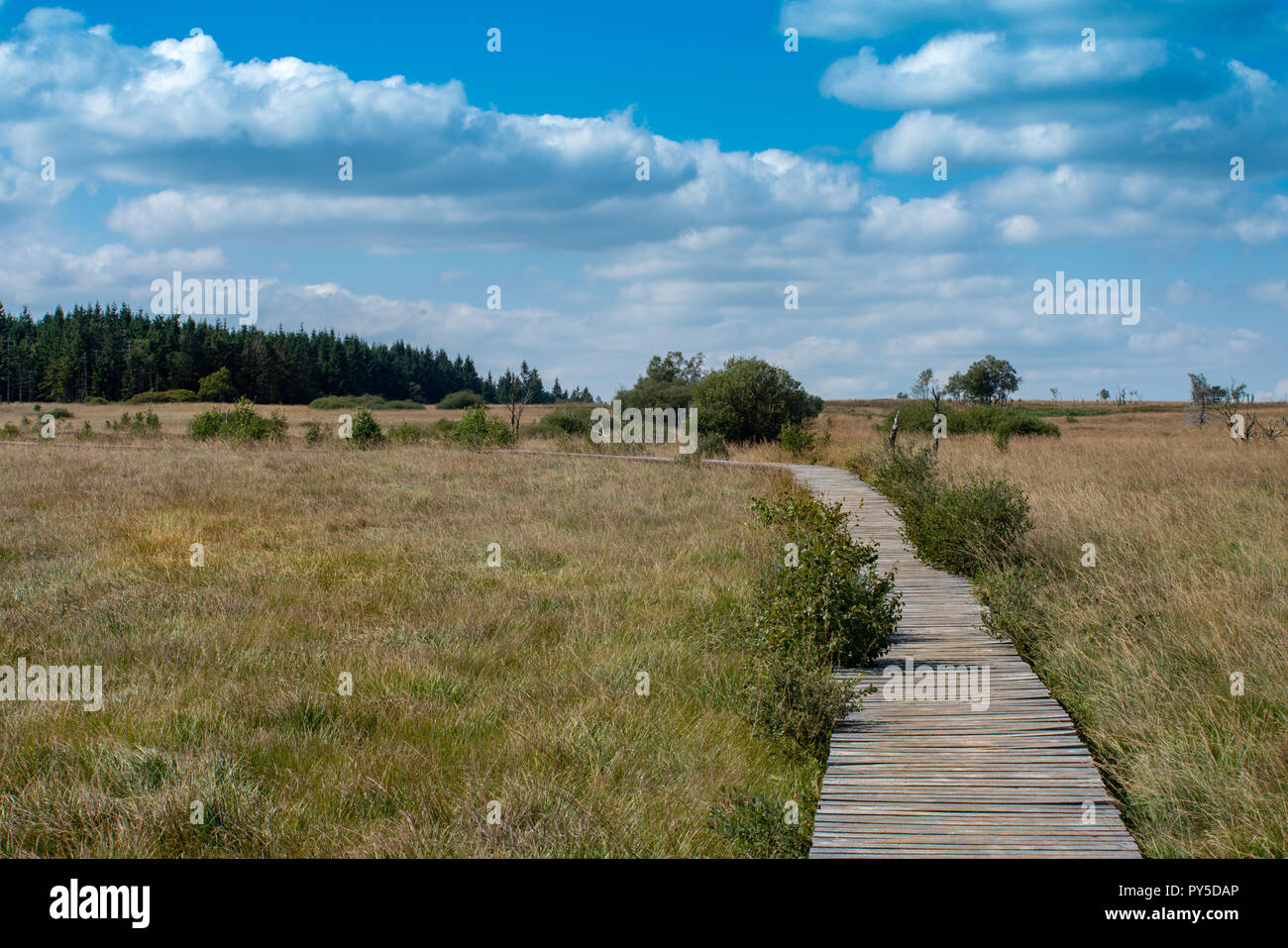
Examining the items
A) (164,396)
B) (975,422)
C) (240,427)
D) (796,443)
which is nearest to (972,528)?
(796,443)

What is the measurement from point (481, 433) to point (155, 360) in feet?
214

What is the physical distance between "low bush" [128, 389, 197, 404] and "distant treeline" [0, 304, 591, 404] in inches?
90.7

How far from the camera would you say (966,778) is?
15.0ft

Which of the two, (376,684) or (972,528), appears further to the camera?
(972,528)

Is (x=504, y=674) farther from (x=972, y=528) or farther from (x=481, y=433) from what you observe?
(x=481, y=433)

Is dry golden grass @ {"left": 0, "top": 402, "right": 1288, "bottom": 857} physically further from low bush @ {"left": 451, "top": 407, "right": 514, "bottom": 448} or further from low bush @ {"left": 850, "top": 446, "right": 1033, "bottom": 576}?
low bush @ {"left": 451, "top": 407, "right": 514, "bottom": 448}

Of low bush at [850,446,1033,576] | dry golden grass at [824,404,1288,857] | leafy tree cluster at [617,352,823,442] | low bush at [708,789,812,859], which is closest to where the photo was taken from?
low bush at [708,789,812,859]

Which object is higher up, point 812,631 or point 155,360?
point 155,360

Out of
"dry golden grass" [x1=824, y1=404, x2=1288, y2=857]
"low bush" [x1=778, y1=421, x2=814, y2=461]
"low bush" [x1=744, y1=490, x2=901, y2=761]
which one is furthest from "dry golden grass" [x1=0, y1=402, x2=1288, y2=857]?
"low bush" [x1=778, y1=421, x2=814, y2=461]

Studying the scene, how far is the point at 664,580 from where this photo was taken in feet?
34.6

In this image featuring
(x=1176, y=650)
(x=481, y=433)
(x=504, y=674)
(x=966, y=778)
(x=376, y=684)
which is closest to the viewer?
(x=966, y=778)

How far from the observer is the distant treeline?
280 feet

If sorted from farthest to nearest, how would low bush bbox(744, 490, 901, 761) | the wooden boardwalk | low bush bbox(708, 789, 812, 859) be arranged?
1. low bush bbox(744, 490, 901, 761)
2. low bush bbox(708, 789, 812, 859)
3. the wooden boardwalk

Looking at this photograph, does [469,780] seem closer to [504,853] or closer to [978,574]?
[504,853]
